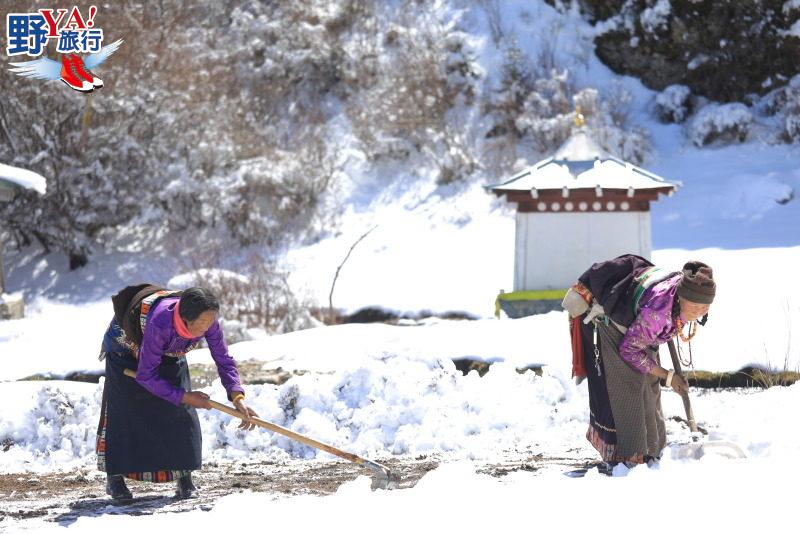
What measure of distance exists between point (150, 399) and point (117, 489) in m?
0.47

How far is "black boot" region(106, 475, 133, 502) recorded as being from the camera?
233 inches

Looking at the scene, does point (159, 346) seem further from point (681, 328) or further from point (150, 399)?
point (681, 328)

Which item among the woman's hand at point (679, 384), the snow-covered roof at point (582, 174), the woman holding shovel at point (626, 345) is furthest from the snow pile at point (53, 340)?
the snow-covered roof at point (582, 174)

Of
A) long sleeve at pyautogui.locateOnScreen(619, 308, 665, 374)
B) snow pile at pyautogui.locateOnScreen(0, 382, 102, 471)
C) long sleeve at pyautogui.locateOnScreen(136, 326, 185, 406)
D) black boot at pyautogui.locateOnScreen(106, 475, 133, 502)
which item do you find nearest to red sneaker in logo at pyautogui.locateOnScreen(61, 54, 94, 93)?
snow pile at pyautogui.locateOnScreen(0, 382, 102, 471)

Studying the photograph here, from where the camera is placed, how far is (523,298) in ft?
40.4

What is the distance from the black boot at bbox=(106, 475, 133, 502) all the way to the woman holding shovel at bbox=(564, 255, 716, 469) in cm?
232

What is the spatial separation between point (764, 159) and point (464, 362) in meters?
10.2

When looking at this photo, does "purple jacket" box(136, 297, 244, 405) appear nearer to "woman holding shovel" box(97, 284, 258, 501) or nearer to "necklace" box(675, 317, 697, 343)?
"woman holding shovel" box(97, 284, 258, 501)

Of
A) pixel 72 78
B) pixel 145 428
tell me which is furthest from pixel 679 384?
pixel 72 78

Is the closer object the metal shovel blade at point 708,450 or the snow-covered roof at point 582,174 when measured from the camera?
the metal shovel blade at point 708,450

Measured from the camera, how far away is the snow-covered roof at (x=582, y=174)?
1231cm

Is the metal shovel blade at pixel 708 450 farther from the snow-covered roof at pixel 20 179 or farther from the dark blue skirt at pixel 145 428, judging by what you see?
the snow-covered roof at pixel 20 179

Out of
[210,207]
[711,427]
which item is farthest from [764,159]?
[711,427]

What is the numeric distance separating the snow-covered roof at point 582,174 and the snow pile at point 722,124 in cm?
621
